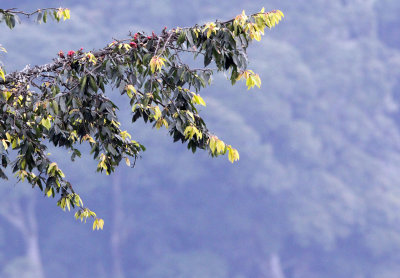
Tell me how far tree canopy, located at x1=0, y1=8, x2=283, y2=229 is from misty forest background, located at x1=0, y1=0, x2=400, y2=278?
4871 cm

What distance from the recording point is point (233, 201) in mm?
60969

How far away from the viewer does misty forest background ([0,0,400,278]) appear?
5941 centimetres

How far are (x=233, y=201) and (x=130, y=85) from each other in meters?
54.2

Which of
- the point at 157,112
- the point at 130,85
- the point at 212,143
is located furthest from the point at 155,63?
the point at 212,143

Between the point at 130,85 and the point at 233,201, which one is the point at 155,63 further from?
the point at 233,201

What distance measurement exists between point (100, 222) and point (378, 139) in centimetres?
5734

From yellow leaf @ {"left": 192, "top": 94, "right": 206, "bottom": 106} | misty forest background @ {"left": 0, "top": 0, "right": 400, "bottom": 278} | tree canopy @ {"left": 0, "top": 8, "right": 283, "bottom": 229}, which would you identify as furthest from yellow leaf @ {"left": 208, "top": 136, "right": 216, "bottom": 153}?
misty forest background @ {"left": 0, "top": 0, "right": 400, "bottom": 278}

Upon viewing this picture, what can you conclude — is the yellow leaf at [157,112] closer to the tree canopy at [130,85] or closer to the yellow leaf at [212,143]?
the tree canopy at [130,85]

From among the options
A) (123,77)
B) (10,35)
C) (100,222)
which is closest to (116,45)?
(123,77)

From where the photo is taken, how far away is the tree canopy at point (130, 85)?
22.7 feet

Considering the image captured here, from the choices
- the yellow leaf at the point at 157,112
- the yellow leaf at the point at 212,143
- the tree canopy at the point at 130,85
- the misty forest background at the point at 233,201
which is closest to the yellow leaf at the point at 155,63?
the tree canopy at the point at 130,85

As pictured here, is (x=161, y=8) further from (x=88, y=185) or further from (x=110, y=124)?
Answer: (x=110, y=124)

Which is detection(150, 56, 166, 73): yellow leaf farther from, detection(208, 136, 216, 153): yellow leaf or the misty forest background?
the misty forest background

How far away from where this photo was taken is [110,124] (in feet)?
26.2
